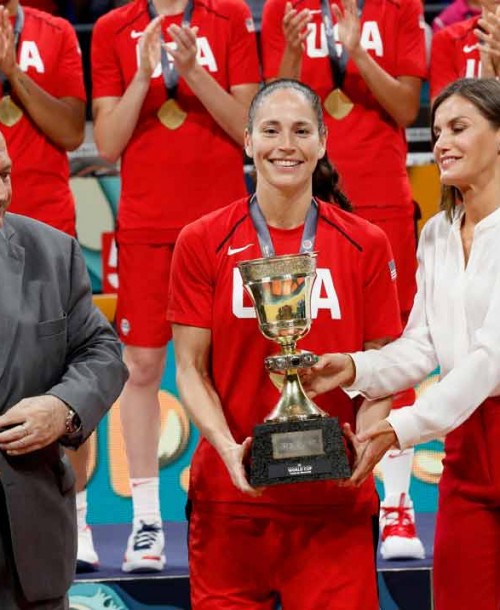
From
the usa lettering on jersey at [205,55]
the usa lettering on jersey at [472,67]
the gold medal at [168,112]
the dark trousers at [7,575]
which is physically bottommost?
the dark trousers at [7,575]

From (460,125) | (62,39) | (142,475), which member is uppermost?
(62,39)

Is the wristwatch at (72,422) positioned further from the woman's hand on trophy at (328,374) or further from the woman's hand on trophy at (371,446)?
the woman's hand on trophy at (371,446)

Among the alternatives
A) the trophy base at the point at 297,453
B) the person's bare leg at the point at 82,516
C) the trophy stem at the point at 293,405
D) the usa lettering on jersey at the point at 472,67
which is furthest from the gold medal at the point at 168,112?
the trophy base at the point at 297,453

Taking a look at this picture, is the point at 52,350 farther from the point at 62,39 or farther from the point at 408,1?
the point at 408,1

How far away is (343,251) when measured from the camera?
3326 mm

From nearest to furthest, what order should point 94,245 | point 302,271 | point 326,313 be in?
point 302,271
point 326,313
point 94,245

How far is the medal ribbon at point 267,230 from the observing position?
130 inches

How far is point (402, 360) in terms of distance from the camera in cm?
341

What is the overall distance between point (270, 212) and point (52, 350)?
0.67m

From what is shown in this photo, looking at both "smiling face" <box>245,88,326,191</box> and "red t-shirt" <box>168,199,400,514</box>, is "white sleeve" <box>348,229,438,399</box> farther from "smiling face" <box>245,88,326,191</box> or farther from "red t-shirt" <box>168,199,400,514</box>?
"smiling face" <box>245,88,326,191</box>

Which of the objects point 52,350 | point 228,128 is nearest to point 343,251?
point 52,350

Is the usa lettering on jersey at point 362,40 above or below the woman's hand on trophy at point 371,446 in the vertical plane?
above

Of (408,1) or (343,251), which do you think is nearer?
(343,251)

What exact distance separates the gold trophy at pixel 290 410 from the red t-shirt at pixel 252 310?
207mm
